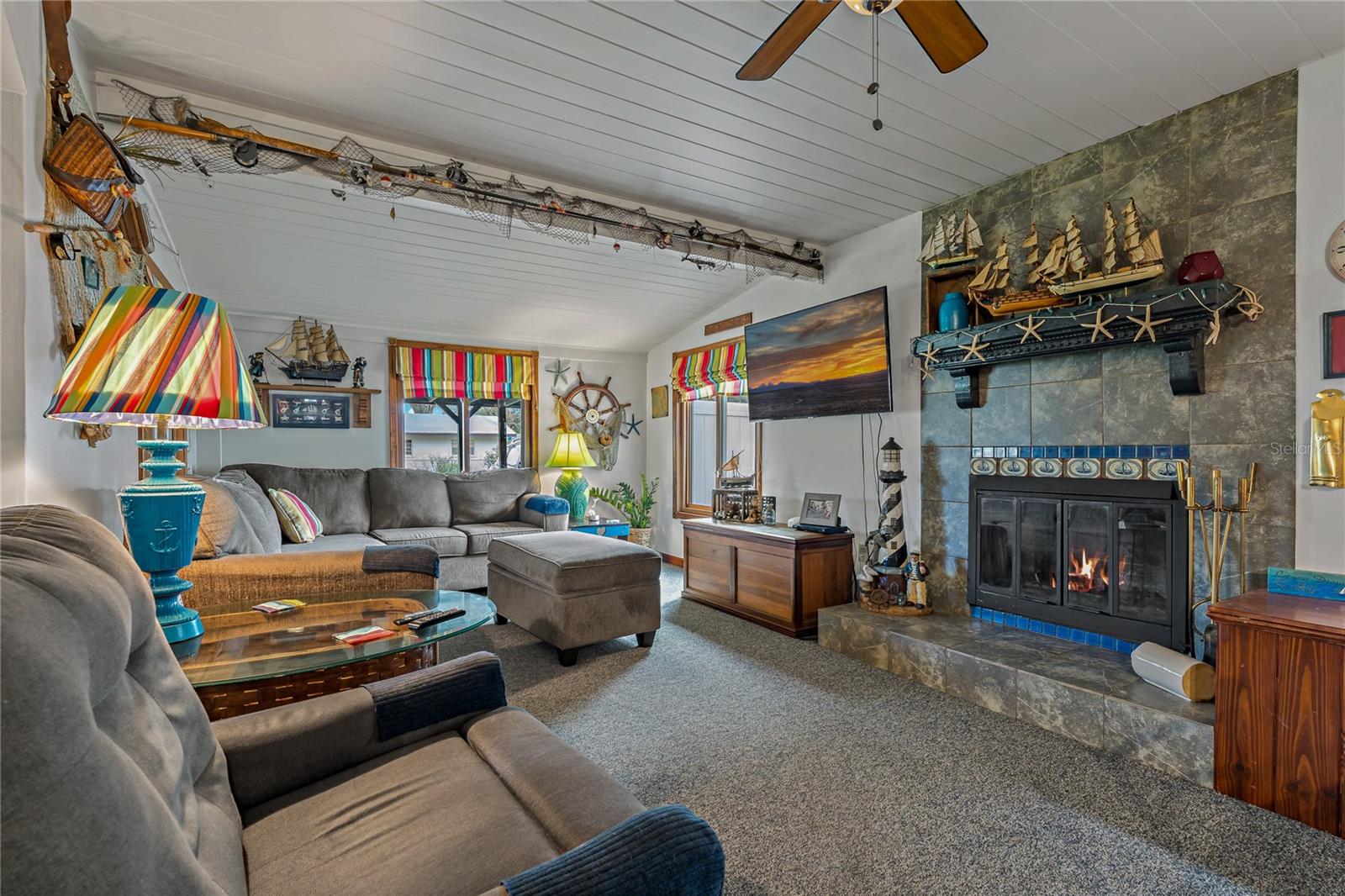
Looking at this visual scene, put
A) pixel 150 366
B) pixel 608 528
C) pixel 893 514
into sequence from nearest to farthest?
pixel 150 366 → pixel 893 514 → pixel 608 528

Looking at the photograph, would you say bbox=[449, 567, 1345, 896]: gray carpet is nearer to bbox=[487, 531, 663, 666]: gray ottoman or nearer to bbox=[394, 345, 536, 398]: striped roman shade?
bbox=[487, 531, 663, 666]: gray ottoman

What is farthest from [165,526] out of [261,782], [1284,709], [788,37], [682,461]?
[682,461]

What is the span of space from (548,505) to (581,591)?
1960 millimetres

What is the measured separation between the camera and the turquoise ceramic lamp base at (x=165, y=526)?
1626 mm

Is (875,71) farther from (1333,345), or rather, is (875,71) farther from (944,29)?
(1333,345)

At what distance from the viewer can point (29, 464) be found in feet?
4.90

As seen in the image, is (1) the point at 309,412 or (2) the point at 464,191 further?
(1) the point at 309,412

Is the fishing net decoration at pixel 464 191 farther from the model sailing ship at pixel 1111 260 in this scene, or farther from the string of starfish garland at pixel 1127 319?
the model sailing ship at pixel 1111 260

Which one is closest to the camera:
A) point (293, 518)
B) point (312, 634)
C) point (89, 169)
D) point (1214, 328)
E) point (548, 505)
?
point (89, 169)

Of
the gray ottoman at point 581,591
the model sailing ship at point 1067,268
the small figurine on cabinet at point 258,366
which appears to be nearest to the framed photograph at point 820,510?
the gray ottoman at point 581,591

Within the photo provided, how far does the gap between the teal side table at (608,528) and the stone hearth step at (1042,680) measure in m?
2.51

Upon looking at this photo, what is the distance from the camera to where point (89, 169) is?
171cm

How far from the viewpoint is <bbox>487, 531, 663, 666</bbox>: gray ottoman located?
10.8ft

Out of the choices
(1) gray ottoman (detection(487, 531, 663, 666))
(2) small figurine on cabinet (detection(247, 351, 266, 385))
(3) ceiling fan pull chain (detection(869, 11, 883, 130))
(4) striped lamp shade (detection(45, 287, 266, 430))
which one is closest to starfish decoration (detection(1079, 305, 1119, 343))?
(3) ceiling fan pull chain (detection(869, 11, 883, 130))
